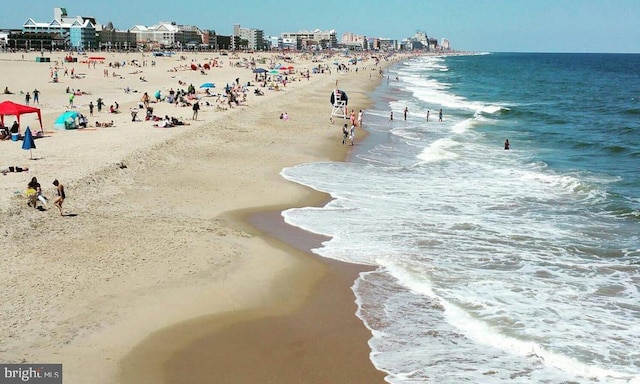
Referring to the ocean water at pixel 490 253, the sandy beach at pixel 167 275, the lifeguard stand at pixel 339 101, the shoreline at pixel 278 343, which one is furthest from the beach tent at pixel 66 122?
the shoreline at pixel 278 343

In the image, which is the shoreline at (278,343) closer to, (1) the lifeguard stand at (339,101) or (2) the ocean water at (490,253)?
(2) the ocean water at (490,253)

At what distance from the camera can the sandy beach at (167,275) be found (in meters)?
8.78

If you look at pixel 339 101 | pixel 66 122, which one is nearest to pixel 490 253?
pixel 66 122

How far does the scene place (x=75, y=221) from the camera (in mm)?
14117

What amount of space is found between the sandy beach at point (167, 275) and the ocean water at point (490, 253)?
0.85 m

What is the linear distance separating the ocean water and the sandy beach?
2.79 ft

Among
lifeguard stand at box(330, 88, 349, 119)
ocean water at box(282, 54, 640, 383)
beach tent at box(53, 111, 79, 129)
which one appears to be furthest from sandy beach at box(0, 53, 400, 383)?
lifeguard stand at box(330, 88, 349, 119)

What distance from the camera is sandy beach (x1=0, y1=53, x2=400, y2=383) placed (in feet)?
28.8

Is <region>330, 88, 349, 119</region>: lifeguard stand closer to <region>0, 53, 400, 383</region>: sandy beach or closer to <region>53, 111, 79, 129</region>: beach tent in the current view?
<region>0, 53, 400, 383</region>: sandy beach

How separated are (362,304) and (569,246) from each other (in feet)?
20.8

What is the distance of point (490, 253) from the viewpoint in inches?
544

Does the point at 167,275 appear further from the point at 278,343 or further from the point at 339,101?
the point at 339,101

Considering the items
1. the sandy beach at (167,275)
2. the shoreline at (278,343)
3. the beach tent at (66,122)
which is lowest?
the shoreline at (278,343)

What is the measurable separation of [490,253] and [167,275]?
24.0ft
